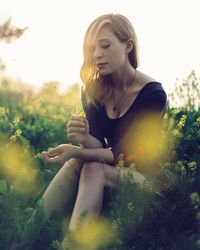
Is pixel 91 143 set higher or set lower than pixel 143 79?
lower

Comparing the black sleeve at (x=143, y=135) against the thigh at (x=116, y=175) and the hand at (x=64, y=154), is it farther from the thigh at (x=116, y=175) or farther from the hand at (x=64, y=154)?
the hand at (x=64, y=154)

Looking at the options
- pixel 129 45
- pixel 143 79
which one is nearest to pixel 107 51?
pixel 129 45

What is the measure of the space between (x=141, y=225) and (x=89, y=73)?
Result: 107cm

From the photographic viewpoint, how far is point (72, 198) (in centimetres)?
391

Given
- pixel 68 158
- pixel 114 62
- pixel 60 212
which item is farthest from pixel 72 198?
pixel 114 62

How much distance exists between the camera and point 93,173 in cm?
358

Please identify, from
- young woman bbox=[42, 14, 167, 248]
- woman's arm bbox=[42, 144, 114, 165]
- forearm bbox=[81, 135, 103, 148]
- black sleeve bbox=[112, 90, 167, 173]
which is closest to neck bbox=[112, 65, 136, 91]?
young woman bbox=[42, 14, 167, 248]

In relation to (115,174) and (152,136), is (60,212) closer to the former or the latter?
(115,174)

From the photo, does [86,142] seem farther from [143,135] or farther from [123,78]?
[123,78]

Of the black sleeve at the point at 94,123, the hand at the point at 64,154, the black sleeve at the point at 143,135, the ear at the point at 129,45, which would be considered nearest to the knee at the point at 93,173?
the hand at the point at 64,154

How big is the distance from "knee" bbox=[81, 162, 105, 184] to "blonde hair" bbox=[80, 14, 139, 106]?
2.08 feet

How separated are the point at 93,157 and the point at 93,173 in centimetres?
11

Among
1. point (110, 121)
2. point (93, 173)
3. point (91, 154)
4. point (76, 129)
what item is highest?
point (110, 121)

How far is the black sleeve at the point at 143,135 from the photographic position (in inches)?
152
